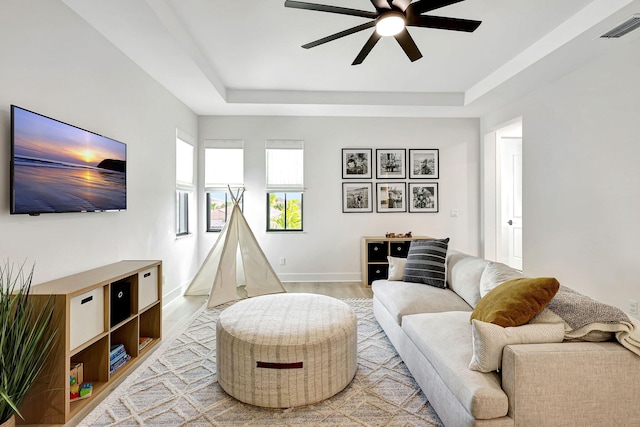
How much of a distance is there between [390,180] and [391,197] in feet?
0.86

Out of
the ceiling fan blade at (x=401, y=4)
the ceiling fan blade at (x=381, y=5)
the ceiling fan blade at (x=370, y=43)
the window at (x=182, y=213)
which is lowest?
the window at (x=182, y=213)

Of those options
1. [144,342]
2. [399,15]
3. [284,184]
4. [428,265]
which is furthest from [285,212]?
[399,15]

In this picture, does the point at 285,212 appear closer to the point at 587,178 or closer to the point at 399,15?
the point at 399,15

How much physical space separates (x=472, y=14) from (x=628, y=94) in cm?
150

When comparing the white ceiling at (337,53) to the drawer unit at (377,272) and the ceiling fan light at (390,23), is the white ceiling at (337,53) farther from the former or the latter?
the drawer unit at (377,272)

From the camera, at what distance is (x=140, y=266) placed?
8.57 ft

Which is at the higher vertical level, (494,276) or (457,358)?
(494,276)

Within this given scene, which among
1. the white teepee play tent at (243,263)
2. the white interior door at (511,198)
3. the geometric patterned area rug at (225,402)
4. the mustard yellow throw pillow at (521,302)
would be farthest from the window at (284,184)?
the mustard yellow throw pillow at (521,302)

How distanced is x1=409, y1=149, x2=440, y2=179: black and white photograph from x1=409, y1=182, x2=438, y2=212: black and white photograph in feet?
0.46

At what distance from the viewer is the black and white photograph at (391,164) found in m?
5.15

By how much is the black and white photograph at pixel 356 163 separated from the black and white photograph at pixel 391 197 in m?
0.30

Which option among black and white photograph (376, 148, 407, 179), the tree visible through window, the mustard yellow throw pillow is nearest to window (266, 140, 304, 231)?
the tree visible through window

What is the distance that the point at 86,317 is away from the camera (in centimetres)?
196

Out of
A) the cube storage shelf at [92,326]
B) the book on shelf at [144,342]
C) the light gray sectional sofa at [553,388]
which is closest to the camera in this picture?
the light gray sectional sofa at [553,388]
